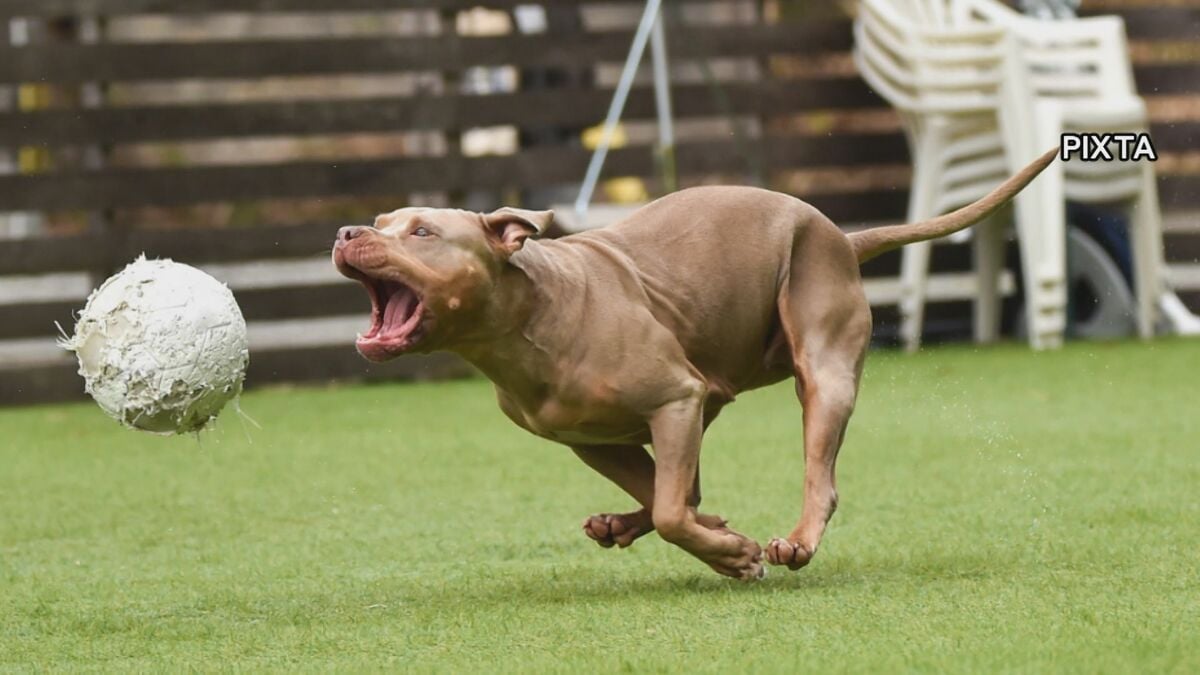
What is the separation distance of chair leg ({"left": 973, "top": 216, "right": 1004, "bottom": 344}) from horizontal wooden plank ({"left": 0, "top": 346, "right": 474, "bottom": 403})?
2.22m

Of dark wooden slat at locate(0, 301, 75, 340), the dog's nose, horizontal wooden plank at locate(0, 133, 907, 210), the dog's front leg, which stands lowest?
dark wooden slat at locate(0, 301, 75, 340)

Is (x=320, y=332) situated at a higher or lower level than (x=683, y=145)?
lower

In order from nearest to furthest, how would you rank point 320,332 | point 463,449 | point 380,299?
point 380,299 < point 463,449 < point 320,332

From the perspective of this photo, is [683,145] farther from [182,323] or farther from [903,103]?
[182,323]

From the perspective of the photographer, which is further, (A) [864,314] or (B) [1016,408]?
(B) [1016,408]

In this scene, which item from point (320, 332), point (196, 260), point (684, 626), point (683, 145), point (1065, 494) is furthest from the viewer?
point (320, 332)

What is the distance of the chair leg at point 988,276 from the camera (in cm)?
829

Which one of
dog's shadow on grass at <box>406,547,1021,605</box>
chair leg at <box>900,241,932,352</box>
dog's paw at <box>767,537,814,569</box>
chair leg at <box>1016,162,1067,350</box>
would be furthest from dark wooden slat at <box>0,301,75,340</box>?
dog's paw at <box>767,537,814,569</box>

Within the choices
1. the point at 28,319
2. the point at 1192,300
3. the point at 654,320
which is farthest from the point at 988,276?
the point at 654,320

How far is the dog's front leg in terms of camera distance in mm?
3225

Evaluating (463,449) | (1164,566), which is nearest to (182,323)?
(1164,566)

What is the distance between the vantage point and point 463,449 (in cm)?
573

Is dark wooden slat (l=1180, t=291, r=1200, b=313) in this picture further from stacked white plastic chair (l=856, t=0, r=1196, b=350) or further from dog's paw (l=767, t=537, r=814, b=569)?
A: dog's paw (l=767, t=537, r=814, b=569)

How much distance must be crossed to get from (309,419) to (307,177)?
1.55 meters
